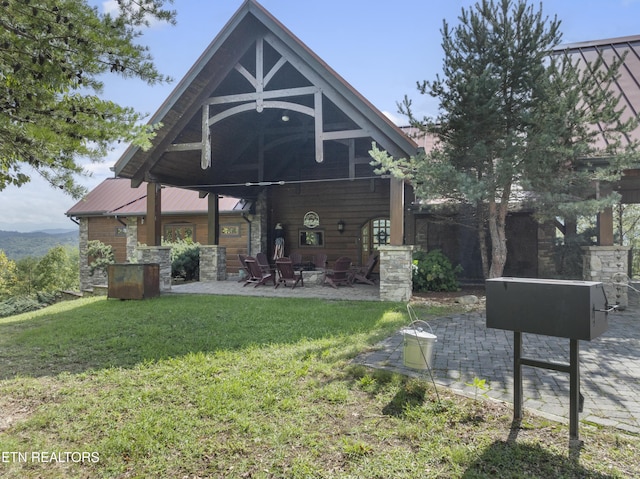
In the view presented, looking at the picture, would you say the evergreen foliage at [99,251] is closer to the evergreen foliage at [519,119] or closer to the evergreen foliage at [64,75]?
the evergreen foliage at [519,119]

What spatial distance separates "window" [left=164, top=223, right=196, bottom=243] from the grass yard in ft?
38.4

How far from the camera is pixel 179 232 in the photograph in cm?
1680

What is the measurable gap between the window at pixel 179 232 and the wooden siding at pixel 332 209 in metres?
3.83

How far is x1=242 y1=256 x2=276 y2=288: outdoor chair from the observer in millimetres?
10844

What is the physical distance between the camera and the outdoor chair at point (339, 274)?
34.9 feet

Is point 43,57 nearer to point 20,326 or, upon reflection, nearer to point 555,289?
point 555,289

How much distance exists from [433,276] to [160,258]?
7007 millimetres

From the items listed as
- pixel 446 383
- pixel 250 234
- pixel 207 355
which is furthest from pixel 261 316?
pixel 250 234

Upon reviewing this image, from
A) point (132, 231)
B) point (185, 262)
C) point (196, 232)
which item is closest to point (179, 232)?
point (196, 232)

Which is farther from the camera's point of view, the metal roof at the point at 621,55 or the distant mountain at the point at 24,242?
the distant mountain at the point at 24,242

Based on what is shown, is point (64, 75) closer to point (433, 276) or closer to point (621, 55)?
point (433, 276)

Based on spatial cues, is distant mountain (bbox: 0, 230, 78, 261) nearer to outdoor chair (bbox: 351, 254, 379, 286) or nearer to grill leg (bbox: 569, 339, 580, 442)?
outdoor chair (bbox: 351, 254, 379, 286)

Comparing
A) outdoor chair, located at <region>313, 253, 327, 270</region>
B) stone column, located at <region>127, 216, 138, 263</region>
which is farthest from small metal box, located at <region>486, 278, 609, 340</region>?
stone column, located at <region>127, 216, 138, 263</region>

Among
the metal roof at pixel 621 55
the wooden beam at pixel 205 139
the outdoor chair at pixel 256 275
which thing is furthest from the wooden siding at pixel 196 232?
the metal roof at pixel 621 55
